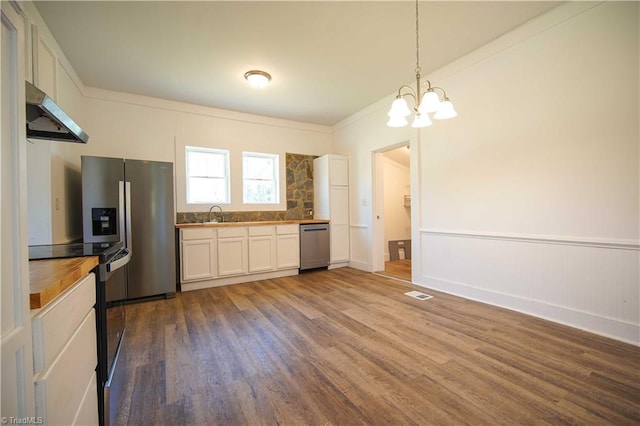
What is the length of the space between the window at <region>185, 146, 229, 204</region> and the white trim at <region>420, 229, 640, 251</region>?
11.3 feet

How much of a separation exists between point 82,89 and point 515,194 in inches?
209

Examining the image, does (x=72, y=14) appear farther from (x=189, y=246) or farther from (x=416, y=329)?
(x=416, y=329)

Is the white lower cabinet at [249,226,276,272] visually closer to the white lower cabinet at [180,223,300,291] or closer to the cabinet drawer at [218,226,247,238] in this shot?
the white lower cabinet at [180,223,300,291]

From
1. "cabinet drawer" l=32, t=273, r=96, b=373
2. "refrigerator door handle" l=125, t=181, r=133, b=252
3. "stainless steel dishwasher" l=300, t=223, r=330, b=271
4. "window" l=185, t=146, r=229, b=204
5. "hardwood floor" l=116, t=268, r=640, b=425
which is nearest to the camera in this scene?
"cabinet drawer" l=32, t=273, r=96, b=373

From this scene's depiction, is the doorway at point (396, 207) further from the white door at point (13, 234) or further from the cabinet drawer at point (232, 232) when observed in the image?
the white door at point (13, 234)

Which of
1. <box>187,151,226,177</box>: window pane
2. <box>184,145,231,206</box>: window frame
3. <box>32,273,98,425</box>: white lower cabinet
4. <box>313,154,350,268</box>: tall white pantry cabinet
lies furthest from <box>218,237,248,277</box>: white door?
<box>32,273,98,425</box>: white lower cabinet

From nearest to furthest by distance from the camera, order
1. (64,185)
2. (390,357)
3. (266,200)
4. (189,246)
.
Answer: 1. (390,357)
2. (64,185)
3. (189,246)
4. (266,200)

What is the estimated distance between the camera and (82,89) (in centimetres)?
350

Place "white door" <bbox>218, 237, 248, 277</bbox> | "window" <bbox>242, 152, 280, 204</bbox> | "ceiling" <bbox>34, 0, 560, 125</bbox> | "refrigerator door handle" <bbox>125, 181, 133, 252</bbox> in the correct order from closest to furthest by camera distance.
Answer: "ceiling" <bbox>34, 0, 560, 125</bbox> < "refrigerator door handle" <bbox>125, 181, 133, 252</bbox> < "white door" <bbox>218, 237, 248, 277</bbox> < "window" <bbox>242, 152, 280, 204</bbox>

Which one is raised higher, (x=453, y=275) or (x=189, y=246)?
(x=189, y=246)

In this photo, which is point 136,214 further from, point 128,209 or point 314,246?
point 314,246

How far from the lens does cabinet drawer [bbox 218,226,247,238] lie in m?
3.99

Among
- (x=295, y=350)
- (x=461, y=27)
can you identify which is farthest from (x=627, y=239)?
(x=295, y=350)

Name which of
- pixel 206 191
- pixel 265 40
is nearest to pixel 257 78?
pixel 265 40
